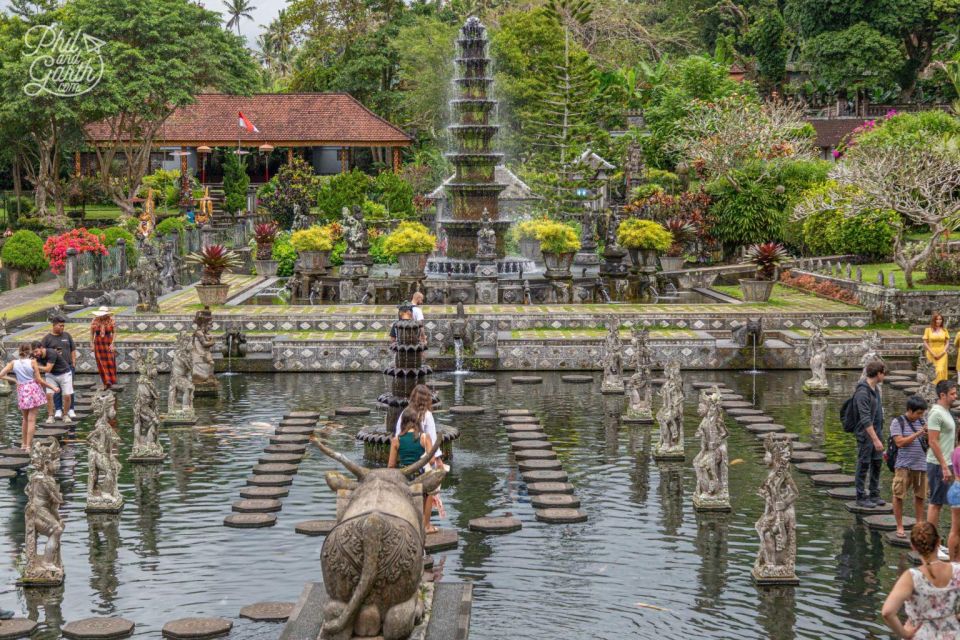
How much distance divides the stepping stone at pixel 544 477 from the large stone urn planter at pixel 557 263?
17.9 m

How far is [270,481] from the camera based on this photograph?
17.5 metres

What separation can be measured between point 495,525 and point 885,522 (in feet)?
14.8

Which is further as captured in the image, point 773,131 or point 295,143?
point 295,143

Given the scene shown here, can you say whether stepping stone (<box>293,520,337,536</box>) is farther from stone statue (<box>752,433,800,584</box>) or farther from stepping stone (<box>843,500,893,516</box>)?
stepping stone (<box>843,500,893,516</box>)

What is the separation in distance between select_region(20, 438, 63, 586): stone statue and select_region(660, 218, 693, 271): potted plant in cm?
2950

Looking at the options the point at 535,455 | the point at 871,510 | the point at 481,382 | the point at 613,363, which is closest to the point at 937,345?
the point at 613,363

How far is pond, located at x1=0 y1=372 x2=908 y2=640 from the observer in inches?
495

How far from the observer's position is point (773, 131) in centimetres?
4756

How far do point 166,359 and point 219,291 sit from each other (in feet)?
20.3

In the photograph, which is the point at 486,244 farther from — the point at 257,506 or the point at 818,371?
the point at 257,506

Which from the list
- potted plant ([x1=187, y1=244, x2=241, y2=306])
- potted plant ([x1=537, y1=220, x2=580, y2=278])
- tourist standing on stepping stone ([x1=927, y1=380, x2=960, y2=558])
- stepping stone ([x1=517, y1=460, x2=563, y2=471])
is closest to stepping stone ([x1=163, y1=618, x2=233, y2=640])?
stepping stone ([x1=517, y1=460, x2=563, y2=471])

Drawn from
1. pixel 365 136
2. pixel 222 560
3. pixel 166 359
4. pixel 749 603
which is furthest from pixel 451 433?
pixel 365 136

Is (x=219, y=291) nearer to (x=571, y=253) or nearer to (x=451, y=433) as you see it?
(x=571, y=253)

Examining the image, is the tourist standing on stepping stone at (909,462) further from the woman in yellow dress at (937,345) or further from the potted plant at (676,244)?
the potted plant at (676,244)
